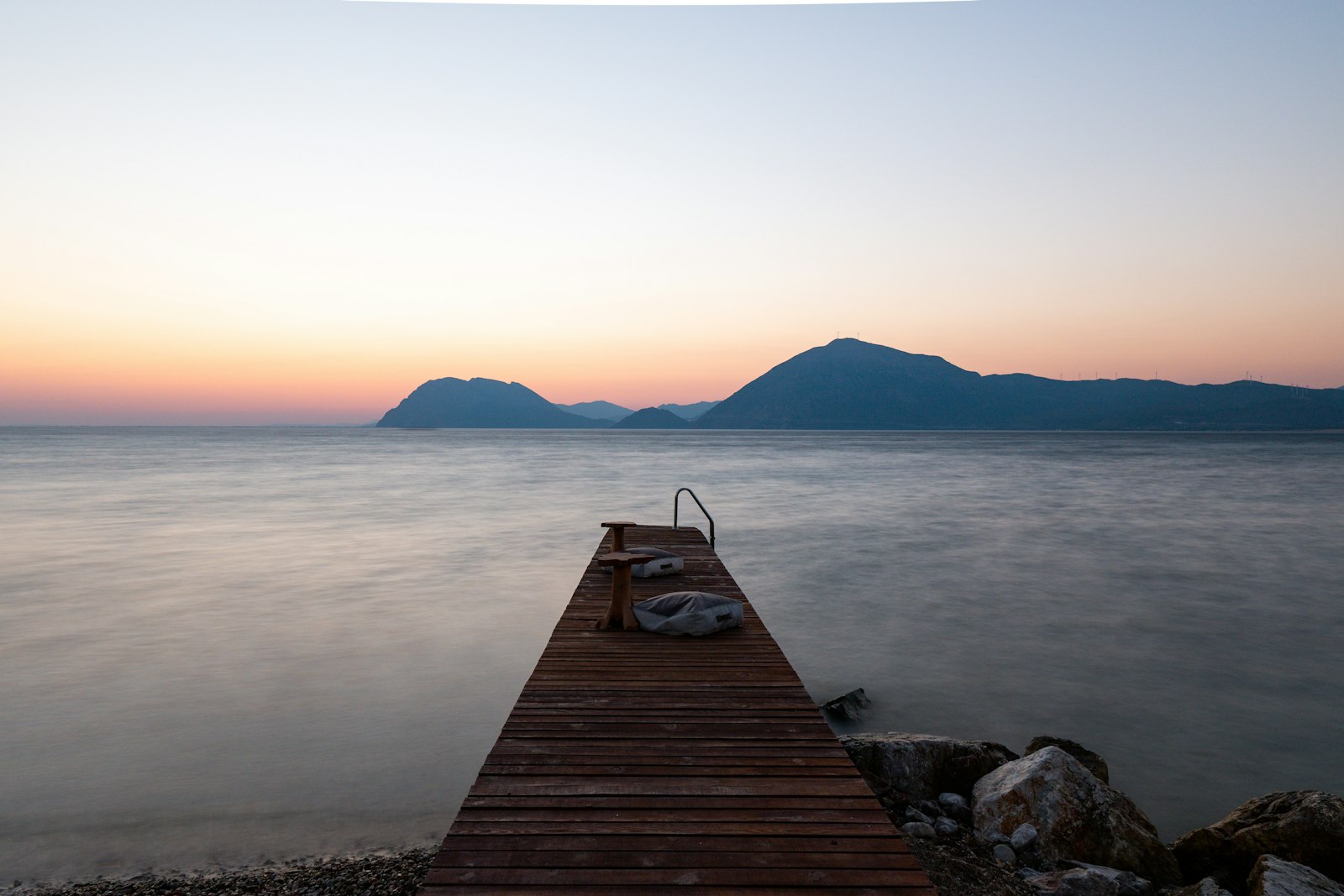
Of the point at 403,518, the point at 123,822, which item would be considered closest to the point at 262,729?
the point at 123,822

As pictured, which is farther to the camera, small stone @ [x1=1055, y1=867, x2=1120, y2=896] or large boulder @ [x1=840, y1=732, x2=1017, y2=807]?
large boulder @ [x1=840, y1=732, x2=1017, y2=807]

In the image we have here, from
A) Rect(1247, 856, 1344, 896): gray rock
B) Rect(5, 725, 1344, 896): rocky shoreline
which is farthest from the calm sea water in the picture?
Rect(1247, 856, 1344, 896): gray rock

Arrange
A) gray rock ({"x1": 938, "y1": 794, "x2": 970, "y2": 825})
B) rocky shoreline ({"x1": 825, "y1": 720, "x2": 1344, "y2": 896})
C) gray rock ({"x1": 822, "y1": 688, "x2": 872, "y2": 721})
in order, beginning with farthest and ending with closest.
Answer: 1. gray rock ({"x1": 822, "y1": 688, "x2": 872, "y2": 721})
2. gray rock ({"x1": 938, "y1": 794, "x2": 970, "y2": 825})
3. rocky shoreline ({"x1": 825, "y1": 720, "x2": 1344, "y2": 896})

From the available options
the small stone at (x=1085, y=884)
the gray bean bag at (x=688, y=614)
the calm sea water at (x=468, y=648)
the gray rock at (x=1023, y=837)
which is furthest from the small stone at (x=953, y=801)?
the gray bean bag at (x=688, y=614)

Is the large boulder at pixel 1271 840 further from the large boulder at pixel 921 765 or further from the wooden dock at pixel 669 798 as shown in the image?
the wooden dock at pixel 669 798

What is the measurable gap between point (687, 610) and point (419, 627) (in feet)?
28.2

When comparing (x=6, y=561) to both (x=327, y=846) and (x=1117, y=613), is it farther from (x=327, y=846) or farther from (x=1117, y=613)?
(x=1117, y=613)

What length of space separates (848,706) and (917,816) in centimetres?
348

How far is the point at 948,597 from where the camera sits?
1814 cm

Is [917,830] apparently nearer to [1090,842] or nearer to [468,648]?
[1090,842]

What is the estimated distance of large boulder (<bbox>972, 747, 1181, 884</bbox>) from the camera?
6.21 metres

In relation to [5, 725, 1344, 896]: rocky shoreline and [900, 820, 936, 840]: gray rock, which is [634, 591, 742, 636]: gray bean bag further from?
[900, 820, 936, 840]: gray rock

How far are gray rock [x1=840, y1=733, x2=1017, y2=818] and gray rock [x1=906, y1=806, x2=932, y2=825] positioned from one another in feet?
0.96

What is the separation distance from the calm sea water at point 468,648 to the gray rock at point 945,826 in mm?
2801
